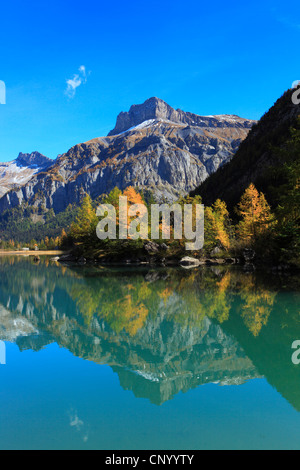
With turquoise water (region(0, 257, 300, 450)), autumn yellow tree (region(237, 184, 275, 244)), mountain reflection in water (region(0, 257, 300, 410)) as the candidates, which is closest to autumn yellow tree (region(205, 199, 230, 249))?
autumn yellow tree (region(237, 184, 275, 244))

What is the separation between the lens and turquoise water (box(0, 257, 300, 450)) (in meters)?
4.89

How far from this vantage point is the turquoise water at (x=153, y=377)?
4.89 m

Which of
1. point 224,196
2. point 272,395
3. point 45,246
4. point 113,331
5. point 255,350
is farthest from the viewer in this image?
point 45,246

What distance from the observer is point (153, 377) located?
7352mm

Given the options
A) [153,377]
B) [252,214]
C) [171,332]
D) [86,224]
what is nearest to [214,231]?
[252,214]

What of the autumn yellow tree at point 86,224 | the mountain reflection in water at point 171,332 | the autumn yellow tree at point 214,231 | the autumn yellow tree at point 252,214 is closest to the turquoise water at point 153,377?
the mountain reflection in water at point 171,332

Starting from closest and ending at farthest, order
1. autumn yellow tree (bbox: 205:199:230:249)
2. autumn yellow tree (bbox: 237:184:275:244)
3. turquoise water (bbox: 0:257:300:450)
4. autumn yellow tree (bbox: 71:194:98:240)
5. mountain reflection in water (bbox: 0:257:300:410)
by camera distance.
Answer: turquoise water (bbox: 0:257:300:450), mountain reflection in water (bbox: 0:257:300:410), autumn yellow tree (bbox: 237:184:275:244), autumn yellow tree (bbox: 205:199:230:249), autumn yellow tree (bbox: 71:194:98:240)

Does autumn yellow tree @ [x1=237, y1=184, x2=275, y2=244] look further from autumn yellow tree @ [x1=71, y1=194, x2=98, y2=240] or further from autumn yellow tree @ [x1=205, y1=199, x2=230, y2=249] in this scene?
autumn yellow tree @ [x1=71, y1=194, x2=98, y2=240]

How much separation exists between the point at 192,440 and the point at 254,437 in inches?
36.2

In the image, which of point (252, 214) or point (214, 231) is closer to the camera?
point (252, 214)

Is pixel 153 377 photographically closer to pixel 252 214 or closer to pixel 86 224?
pixel 252 214

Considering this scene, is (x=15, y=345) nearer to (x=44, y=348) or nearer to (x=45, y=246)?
(x=44, y=348)
